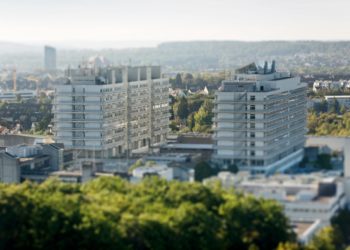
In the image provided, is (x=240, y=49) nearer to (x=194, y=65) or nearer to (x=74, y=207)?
(x=194, y=65)

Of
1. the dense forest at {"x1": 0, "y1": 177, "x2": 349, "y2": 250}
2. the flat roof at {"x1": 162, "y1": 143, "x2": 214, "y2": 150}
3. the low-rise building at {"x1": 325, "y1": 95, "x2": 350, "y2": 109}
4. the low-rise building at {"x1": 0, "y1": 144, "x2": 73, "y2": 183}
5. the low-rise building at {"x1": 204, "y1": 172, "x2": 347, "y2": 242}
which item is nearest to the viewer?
the dense forest at {"x1": 0, "y1": 177, "x2": 349, "y2": 250}

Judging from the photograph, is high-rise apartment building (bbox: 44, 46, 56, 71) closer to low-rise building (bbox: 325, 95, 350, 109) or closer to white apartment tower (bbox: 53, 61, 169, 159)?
low-rise building (bbox: 325, 95, 350, 109)

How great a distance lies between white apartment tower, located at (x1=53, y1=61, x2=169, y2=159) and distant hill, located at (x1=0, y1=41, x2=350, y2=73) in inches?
2818

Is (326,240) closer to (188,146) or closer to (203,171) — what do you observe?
(203,171)

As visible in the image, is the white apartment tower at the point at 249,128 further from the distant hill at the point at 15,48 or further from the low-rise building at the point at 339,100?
the distant hill at the point at 15,48

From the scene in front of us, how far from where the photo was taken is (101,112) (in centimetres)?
3036

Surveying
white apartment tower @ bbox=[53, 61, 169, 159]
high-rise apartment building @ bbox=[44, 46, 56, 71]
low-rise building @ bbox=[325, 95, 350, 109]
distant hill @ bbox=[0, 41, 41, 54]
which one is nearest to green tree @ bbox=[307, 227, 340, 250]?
white apartment tower @ bbox=[53, 61, 169, 159]

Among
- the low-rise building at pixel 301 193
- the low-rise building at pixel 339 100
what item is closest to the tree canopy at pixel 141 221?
the low-rise building at pixel 301 193

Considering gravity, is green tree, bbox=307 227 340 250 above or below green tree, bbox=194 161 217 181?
below

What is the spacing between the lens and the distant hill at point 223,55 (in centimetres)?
11281

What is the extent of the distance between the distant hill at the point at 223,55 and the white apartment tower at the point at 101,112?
7158 centimetres

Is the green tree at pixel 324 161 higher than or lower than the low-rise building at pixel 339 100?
higher

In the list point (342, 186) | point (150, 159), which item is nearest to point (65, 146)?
point (150, 159)

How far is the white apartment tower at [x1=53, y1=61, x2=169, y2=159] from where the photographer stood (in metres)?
30.4
